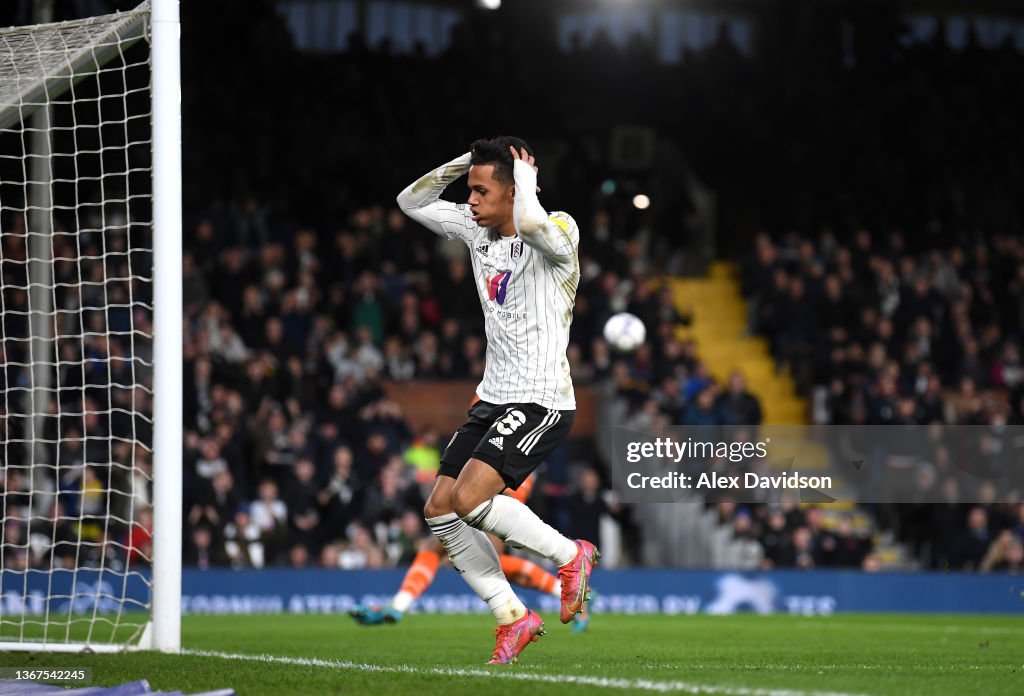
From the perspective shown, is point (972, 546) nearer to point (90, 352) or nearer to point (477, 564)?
point (90, 352)

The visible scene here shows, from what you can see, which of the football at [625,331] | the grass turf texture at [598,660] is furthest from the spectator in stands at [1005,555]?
the football at [625,331]

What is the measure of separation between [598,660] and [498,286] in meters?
2.03

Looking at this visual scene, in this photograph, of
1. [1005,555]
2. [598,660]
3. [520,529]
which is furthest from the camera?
[1005,555]

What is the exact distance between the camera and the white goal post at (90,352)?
792cm

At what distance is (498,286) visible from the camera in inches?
267

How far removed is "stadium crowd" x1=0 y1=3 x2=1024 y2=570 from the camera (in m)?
16.6

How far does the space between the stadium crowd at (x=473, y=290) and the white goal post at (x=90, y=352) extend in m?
0.13

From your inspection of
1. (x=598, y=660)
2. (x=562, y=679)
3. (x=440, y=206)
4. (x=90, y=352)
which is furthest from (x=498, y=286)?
(x=90, y=352)

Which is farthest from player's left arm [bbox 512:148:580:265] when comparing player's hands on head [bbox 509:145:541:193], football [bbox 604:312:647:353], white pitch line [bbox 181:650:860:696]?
football [bbox 604:312:647:353]

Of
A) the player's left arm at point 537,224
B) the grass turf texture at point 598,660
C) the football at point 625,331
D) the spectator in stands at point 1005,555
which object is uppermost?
the player's left arm at point 537,224

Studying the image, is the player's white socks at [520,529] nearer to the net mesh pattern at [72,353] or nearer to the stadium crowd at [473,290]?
the net mesh pattern at [72,353]

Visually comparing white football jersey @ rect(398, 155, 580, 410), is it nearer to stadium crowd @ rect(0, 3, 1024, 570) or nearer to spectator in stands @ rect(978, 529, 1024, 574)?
stadium crowd @ rect(0, 3, 1024, 570)

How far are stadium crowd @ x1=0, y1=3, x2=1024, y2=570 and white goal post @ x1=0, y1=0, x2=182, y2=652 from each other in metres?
0.13

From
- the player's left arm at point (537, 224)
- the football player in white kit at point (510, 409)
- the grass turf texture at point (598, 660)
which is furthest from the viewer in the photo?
the football player in white kit at point (510, 409)
